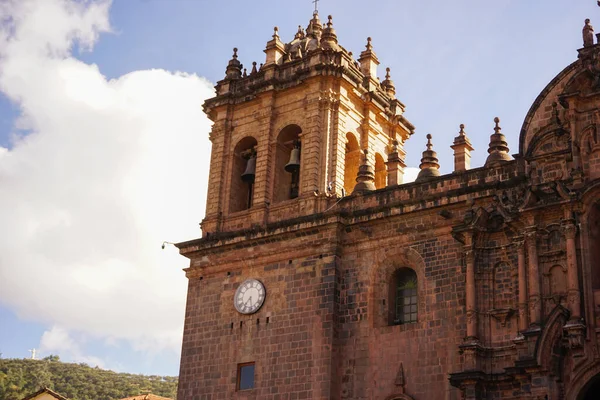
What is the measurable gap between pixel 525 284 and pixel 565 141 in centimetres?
356

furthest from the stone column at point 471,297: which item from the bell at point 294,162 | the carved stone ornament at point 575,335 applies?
the bell at point 294,162

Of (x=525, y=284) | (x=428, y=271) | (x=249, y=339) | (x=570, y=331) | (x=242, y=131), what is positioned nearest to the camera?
(x=570, y=331)

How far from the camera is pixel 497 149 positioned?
22.2 metres

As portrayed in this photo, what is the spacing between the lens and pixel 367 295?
22.3 metres

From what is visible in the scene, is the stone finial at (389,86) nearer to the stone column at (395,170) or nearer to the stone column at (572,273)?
the stone column at (395,170)

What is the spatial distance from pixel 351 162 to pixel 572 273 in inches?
348

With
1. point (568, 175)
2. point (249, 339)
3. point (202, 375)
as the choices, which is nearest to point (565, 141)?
point (568, 175)

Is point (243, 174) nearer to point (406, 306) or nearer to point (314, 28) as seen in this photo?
point (314, 28)

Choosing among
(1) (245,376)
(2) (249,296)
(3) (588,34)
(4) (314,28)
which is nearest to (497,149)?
(3) (588,34)

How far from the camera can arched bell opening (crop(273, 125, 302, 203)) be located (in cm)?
2566

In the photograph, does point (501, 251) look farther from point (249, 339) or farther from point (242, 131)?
point (242, 131)

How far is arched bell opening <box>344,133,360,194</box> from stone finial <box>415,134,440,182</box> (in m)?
2.69

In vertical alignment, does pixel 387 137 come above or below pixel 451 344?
above

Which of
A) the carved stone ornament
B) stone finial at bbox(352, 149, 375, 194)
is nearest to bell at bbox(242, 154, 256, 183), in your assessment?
stone finial at bbox(352, 149, 375, 194)
